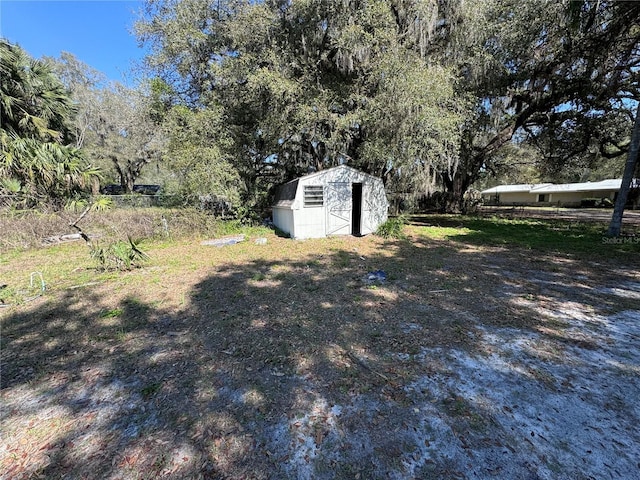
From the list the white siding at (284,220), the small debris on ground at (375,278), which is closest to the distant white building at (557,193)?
the white siding at (284,220)

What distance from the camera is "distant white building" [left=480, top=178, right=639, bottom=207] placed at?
947 inches

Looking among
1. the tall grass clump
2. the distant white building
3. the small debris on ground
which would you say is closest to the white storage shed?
the tall grass clump

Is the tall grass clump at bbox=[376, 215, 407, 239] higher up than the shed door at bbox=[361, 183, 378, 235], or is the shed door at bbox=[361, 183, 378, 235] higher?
the shed door at bbox=[361, 183, 378, 235]

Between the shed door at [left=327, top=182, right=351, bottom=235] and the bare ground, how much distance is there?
16.1 feet

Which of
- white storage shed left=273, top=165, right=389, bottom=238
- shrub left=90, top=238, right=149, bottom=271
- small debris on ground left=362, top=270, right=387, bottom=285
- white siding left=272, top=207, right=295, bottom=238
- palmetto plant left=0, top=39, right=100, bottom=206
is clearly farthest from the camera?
white siding left=272, top=207, right=295, bottom=238

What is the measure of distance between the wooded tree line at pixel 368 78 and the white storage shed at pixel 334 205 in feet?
4.16

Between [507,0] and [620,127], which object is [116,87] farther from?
[620,127]

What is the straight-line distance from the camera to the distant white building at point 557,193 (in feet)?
78.9

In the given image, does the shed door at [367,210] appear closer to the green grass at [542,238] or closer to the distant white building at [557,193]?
the green grass at [542,238]

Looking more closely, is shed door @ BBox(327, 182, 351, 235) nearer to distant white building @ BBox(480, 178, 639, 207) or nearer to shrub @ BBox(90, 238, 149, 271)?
shrub @ BBox(90, 238, 149, 271)

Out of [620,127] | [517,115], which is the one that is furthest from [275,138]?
[620,127]

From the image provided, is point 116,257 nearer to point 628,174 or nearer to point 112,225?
point 112,225

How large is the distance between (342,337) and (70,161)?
662 centimetres

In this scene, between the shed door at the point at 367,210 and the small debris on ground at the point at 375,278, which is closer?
the small debris on ground at the point at 375,278
